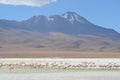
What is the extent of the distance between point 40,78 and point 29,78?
60cm

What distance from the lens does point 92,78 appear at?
22344 mm

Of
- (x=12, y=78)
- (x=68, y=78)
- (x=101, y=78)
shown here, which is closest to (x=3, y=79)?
(x=12, y=78)

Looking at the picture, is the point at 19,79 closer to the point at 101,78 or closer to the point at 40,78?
the point at 40,78

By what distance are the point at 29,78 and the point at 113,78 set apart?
4634 mm

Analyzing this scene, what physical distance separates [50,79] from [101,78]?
284 centimetres

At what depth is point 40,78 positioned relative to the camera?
22375 mm

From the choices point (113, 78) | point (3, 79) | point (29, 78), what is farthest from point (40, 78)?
point (113, 78)

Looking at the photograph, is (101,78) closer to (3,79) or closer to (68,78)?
(68,78)

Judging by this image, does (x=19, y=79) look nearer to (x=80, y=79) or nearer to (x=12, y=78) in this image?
(x=12, y=78)

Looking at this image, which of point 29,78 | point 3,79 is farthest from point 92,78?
point 3,79

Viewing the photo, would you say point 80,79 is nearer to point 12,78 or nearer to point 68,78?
point 68,78

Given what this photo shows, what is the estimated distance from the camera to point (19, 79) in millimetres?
21844

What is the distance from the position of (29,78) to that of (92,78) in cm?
347

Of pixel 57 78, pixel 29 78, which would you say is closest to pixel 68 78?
pixel 57 78
